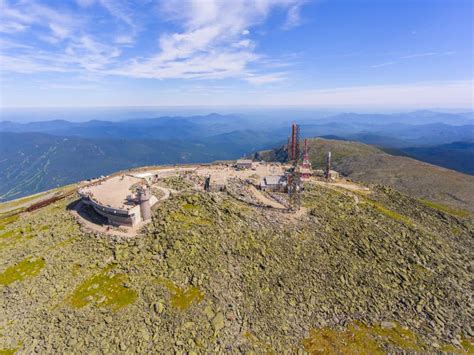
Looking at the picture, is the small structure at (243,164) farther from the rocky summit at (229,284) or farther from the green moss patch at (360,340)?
the green moss patch at (360,340)

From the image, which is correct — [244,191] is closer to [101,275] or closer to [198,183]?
[198,183]

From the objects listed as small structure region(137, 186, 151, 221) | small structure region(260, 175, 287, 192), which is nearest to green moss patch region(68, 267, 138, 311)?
small structure region(137, 186, 151, 221)

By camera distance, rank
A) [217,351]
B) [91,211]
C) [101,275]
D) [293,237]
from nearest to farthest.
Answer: [217,351]
[101,275]
[293,237]
[91,211]

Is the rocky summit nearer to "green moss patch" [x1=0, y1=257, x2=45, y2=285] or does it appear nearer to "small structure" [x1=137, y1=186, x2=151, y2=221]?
"green moss patch" [x1=0, y1=257, x2=45, y2=285]

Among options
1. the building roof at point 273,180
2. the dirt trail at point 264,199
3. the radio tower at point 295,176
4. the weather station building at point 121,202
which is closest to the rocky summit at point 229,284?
the weather station building at point 121,202

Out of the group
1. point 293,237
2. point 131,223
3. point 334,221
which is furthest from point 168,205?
point 334,221

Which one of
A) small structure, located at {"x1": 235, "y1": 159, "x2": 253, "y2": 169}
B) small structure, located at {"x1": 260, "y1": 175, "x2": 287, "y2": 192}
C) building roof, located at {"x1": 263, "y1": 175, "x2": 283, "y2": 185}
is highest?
small structure, located at {"x1": 235, "y1": 159, "x2": 253, "y2": 169}

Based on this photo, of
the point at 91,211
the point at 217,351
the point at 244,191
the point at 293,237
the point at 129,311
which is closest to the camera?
the point at 217,351
